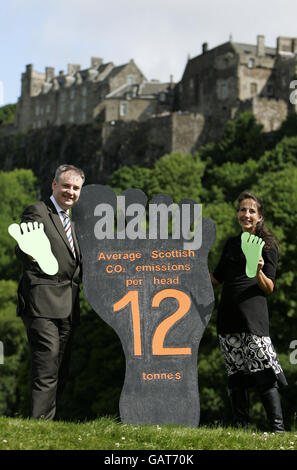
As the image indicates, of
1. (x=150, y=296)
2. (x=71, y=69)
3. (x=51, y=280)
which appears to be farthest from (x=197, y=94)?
(x=51, y=280)

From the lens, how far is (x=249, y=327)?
9.52 metres

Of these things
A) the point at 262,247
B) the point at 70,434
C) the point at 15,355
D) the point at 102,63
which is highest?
the point at 102,63

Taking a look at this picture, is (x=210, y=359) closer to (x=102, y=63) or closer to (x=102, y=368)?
(x=102, y=368)

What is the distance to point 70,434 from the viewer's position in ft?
26.3

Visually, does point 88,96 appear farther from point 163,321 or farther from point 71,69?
point 163,321

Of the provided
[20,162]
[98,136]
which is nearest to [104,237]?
[98,136]

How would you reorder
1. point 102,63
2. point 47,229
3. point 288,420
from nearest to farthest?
point 47,229 → point 288,420 → point 102,63

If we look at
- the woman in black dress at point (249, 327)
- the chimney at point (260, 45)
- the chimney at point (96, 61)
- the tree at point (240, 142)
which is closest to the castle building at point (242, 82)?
the chimney at point (260, 45)

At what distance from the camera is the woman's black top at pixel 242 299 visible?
959 centimetres

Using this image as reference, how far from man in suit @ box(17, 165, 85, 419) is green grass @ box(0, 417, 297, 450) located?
2.36 ft

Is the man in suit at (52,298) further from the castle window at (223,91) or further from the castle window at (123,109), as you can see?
Answer: the castle window at (123,109)

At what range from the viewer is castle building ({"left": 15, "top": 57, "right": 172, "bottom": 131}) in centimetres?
8019

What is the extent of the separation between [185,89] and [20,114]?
118 feet

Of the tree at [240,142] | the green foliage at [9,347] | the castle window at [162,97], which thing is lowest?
the green foliage at [9,347]
